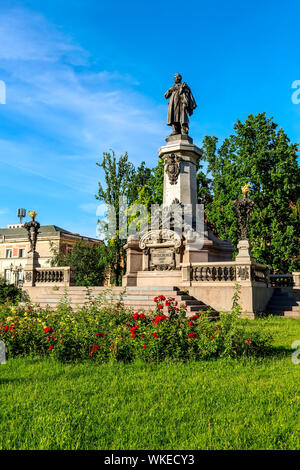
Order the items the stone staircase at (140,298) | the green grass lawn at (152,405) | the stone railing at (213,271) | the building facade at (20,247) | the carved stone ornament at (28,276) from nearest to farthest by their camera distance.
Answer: the green grass lawn at (152,405)
the stone staircase at (140,298)
the stone railing at (213,271)
the carved stone ornament at (28,276)
the building facade at (20,247)

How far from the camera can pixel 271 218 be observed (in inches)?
1211

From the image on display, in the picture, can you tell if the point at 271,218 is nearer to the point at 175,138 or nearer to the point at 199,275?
the point at 175,138

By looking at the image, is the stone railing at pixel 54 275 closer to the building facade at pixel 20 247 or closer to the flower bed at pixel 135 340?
the flower bed at pixel 135 340

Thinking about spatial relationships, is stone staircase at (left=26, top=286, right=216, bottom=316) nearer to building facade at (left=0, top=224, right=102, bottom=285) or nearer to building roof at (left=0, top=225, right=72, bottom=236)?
building facade at (left=0, top=224, right=102, bottom=285)

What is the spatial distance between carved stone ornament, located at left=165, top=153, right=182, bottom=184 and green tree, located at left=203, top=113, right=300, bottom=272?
41.7 feet

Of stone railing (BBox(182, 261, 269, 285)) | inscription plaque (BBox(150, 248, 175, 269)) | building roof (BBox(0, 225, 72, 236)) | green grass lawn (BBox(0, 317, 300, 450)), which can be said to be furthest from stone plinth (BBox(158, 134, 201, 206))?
building roof (BBox(0, 225, 72, 236))

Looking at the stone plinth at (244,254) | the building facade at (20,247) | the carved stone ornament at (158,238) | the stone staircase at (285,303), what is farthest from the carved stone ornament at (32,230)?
the building facade at (20,247)

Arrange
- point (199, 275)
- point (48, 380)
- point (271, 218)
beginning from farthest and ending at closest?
point (271, 218), point (199, 275), point (48, 380)

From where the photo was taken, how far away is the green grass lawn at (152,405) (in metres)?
3.74

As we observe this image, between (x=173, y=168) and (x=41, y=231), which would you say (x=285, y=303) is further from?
(x=41, y=231)

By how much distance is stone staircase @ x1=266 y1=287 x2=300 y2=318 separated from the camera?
1750cm

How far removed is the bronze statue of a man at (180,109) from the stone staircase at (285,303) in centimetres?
969
